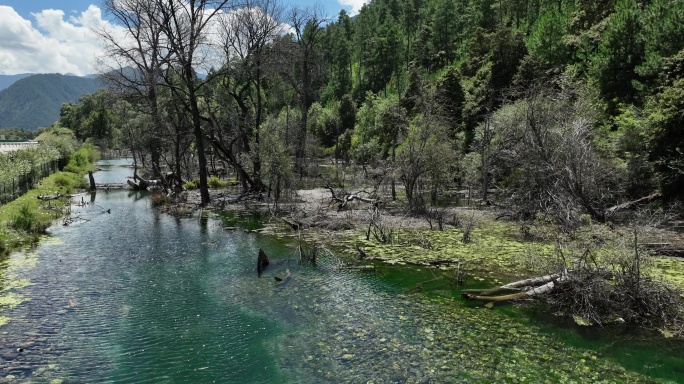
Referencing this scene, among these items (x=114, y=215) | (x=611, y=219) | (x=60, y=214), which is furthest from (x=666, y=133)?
(x=60, y=214)

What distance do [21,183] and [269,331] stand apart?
2879 cm

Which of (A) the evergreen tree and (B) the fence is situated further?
(A) the evergreen tree

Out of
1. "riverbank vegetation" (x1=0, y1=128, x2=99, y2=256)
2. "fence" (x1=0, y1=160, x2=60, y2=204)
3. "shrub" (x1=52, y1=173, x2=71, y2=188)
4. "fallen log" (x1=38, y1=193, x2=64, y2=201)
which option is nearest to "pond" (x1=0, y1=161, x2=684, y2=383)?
"riverbank vegetation" (x1=0, y1=128, x2=99, y2=256)

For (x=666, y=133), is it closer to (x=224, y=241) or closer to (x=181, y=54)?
(x=224, y=241)

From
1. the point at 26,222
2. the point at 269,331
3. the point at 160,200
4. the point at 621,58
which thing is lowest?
the point at 269,331

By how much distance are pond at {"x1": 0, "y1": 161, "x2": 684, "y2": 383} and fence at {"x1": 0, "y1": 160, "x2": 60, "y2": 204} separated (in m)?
11.6

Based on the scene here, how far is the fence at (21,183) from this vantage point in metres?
26.0

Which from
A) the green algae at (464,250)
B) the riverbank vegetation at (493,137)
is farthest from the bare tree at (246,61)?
the green algae at (464,250)

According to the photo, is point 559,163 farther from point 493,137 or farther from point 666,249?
point 493,137

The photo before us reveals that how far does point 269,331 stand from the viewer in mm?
11273

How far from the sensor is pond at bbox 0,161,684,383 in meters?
9.20

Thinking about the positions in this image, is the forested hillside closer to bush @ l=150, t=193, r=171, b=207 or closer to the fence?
bush @ l=150, t=193, r=171, b=207

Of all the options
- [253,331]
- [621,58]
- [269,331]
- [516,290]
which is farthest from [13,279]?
[621,58]

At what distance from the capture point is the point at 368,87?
98188 mm
